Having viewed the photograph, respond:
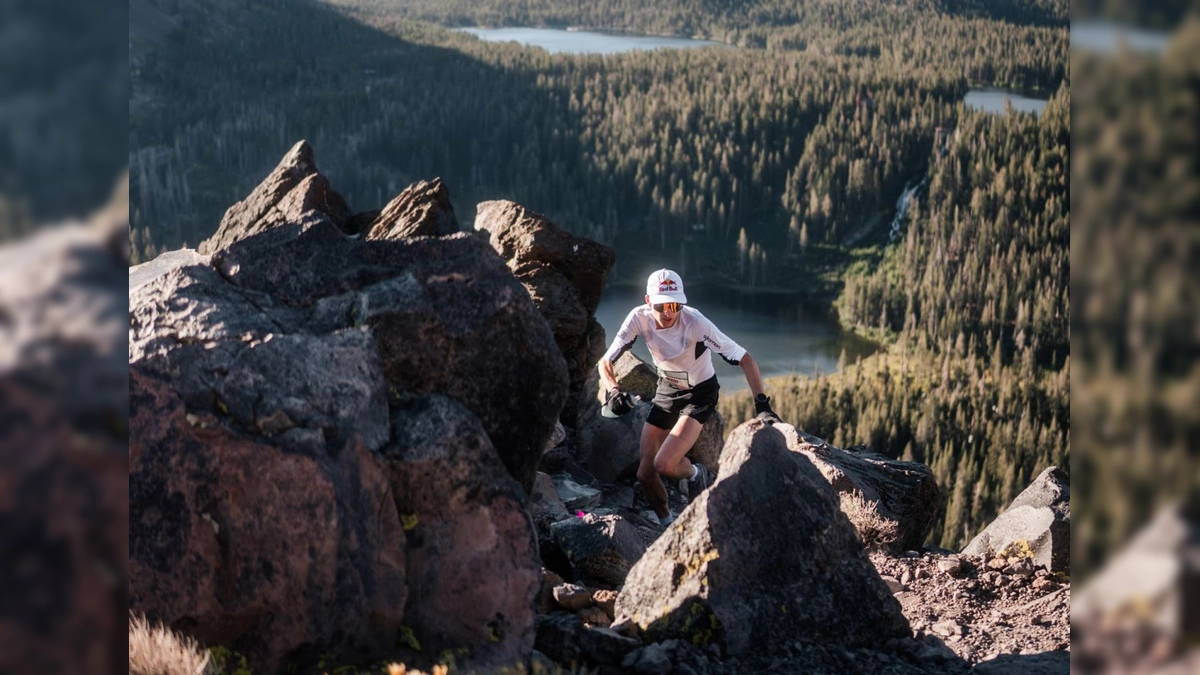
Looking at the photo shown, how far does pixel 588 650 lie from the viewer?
691 cm

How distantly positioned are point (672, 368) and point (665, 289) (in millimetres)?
1150

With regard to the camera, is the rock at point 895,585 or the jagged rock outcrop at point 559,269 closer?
the rock at point 895,585

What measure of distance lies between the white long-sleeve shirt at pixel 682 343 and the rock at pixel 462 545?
4.75 m

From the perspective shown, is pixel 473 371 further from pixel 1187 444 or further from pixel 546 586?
pixel 1187 444

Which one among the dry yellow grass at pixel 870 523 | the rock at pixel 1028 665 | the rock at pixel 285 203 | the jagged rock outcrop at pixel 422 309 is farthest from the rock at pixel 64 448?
the rock at pixel 285 203

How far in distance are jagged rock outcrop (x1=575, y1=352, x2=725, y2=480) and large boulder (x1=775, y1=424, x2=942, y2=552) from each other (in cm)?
320

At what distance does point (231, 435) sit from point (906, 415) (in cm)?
11960

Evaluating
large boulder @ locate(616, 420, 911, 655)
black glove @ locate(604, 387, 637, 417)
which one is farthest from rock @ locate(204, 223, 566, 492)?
black glove @ locate(604, 387, 637, 417)

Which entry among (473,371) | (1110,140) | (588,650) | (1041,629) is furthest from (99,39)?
(1041,629)

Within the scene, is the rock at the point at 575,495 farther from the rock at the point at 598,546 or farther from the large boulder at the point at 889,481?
the large boulder at the point at 889,481

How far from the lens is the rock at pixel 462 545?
652 centimetres

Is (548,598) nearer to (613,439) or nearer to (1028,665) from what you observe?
(1028,665)

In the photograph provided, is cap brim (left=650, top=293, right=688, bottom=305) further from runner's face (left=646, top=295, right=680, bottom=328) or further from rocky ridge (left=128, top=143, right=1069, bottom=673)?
rocky ridge (left=128, top=143, right=1069, bottom=673)

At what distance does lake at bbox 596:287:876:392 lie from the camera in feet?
504
